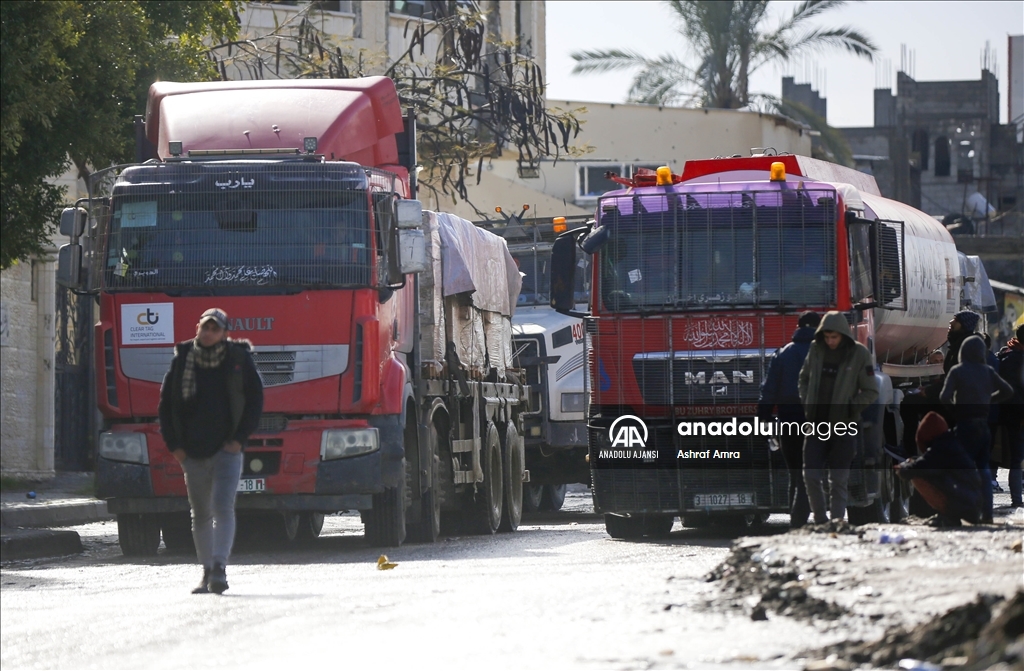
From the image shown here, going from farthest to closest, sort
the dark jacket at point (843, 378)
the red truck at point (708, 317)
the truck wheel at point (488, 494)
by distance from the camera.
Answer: the truck wheel at point (488, 494) < the red truck at point (708, 317) < the dark jacket at point (843, 378)

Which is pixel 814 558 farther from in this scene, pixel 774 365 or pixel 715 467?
pixel 715 467

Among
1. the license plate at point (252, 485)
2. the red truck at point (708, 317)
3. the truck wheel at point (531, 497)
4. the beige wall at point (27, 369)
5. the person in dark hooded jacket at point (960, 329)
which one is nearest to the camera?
the license plate at point (252, 485)

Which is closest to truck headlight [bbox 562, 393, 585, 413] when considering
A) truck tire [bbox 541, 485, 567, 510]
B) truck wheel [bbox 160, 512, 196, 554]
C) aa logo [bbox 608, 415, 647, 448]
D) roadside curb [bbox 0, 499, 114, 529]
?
truck tire [bbox 541, 485, 567, 510]

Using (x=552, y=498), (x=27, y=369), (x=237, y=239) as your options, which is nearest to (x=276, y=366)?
(x=237, y=239)

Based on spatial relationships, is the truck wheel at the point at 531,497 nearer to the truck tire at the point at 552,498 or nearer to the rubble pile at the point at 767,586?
the truck tire at the point at 552,498

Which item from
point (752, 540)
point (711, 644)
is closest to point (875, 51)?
point (752, 540)

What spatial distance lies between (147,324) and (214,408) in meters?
3.45

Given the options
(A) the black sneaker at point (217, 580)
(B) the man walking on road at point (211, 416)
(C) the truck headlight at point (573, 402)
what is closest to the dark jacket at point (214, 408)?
(B) the man walking on road at point (211, 416)

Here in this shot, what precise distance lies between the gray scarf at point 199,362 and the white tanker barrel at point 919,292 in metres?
7.19

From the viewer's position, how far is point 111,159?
18.4 metres

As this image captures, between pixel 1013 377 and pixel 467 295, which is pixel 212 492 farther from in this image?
pixel 1013 377

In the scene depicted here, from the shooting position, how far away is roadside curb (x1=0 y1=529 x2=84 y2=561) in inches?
576

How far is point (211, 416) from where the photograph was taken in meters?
10.7

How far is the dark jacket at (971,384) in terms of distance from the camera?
42.0 ft
